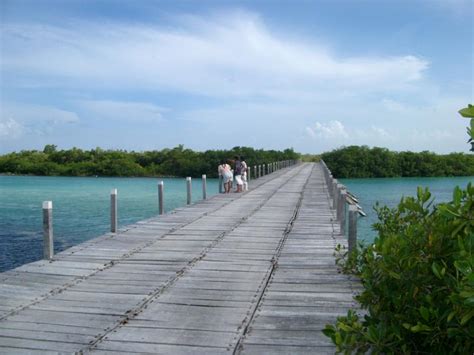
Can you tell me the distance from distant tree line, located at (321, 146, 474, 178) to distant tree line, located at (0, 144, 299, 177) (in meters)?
8.59

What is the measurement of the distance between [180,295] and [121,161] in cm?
8743

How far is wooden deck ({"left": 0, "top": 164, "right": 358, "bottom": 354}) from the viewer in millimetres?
4523

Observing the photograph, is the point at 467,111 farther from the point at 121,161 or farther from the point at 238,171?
the point at 121,161

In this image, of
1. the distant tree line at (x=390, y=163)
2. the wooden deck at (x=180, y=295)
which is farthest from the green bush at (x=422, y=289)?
the distant tree line at (x=390, y=163)

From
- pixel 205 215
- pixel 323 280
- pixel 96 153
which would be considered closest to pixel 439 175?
pixel 96 153

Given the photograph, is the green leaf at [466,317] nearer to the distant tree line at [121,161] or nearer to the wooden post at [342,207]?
the wooden post at [342,207]

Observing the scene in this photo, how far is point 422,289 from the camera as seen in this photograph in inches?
118

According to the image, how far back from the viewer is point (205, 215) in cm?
1366

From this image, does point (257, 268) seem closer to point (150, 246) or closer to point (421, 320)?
point (150, 246)

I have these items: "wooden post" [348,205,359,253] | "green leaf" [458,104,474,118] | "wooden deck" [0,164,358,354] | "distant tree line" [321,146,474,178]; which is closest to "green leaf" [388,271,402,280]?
"green leaf" [458,104,474,118]

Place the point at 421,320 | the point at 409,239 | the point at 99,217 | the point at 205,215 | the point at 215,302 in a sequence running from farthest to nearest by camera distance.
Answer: the point at 99,217
the point at 205,215
the point at 215,302
the point at 409,239
the point at 421,320

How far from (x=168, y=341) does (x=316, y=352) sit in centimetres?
127

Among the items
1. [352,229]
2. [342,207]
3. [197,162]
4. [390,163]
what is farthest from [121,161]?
[352,229]

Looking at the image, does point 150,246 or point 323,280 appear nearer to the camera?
point 323,280
